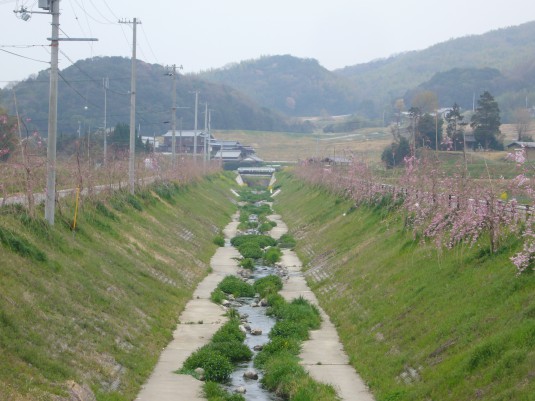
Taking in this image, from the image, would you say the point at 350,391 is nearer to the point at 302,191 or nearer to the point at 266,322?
the point at 266,322

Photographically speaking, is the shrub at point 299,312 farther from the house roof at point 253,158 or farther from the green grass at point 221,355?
the house roof at point 253,158

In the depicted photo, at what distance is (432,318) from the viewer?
749 inches

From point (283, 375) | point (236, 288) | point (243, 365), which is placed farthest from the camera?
point (236, 288)

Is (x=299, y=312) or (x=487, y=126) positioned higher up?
(x=487, y=126)

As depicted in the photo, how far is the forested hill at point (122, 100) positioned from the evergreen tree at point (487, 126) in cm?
3388

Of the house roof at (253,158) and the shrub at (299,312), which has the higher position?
the house roof at (253,158)

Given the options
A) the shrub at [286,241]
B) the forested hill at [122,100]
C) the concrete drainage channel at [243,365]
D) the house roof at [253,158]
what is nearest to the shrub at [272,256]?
the shrub at [286,241]

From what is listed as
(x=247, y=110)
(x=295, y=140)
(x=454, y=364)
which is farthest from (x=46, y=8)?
(x=247, y=110)

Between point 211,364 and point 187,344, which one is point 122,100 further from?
point 211,364

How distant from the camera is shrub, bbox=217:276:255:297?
1271 inches

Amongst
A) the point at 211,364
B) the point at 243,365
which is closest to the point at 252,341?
the point at 243,365

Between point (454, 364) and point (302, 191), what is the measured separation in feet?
208

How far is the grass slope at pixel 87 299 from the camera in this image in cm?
1521

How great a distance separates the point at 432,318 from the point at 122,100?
12205 cm
